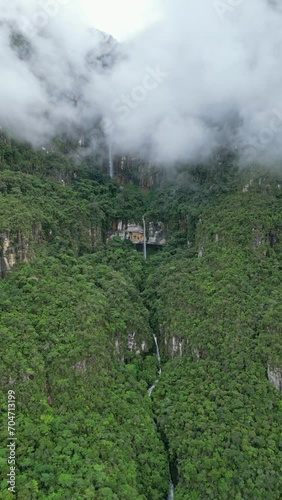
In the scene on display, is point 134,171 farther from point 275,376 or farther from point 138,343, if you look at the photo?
point 275,376

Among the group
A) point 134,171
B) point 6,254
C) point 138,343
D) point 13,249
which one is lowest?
point 138,343

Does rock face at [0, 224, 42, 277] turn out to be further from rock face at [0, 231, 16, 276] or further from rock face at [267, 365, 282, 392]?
rock face at [267, 365, 282, 392]

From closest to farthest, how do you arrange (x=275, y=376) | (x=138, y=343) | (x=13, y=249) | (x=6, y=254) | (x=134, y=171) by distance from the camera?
(x=275, y=376) → (x=6, y=254) → (x=13, y=249) → (x=138, y=343) → (x=134, y=171)

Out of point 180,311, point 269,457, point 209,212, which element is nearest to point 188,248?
point 209,212

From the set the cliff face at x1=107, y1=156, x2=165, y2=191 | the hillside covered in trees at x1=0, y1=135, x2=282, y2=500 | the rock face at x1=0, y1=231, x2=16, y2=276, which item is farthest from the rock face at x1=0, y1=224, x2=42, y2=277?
the cliff face at x1=107, y1=156, x2=165, y2=191

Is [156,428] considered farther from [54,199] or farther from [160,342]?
[54,199]

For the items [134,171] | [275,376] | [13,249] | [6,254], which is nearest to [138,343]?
[275,376]
